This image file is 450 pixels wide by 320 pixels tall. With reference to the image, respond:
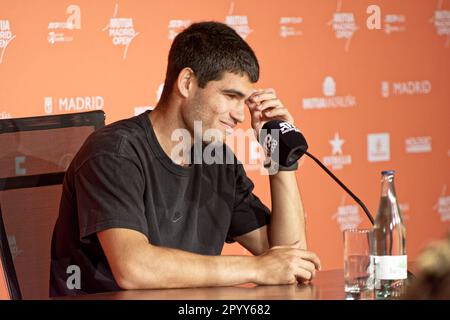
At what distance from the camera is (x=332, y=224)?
4.23 m

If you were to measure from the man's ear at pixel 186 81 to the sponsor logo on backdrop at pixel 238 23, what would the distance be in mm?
1704

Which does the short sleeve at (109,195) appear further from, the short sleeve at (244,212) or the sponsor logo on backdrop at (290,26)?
the sponsor logo on backdrop at (290,26)

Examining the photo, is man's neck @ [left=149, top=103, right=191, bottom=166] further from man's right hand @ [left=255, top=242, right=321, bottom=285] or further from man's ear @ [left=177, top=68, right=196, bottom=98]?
A: man's right hand @ [left=255, top=242, right=321, bottom=285]

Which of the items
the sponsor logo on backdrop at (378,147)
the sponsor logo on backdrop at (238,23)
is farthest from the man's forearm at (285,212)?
the sponsor logo on backdrop at (378,147)

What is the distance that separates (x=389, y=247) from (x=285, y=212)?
530mm

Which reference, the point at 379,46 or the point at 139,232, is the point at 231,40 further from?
the point at 379,46

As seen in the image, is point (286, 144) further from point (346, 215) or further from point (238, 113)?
point (346, 215)

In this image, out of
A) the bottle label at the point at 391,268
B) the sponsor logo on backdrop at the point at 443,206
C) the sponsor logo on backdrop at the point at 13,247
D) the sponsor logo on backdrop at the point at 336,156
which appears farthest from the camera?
the sponsor logo on backdrop at the point at 443,206

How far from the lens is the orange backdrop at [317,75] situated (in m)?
3.44

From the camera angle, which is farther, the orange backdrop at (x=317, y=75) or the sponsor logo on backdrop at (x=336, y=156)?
the sponsor logo on backdrop at (x=336, y=156)

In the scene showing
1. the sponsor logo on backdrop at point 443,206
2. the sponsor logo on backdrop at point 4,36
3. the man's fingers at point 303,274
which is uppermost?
the sponsor logo on backdrop at point 4,36

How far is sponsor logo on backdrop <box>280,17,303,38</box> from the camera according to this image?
4031 mm

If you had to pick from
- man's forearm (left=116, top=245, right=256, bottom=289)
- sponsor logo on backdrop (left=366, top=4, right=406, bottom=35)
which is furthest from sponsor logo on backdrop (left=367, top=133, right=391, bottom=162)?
man's forearm (left=116, top=245, right=256, bottom=289)

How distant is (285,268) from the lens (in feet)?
5.75
